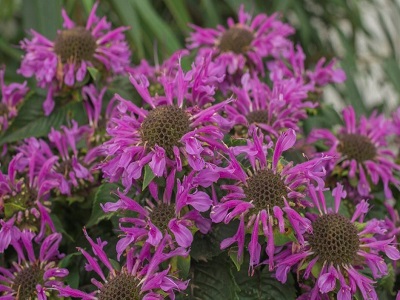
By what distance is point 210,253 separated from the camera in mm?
607

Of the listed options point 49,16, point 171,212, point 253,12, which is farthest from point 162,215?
point 253,12

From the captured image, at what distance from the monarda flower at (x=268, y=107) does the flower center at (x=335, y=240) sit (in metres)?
0.14

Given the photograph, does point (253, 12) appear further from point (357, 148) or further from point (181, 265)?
point (181, 265)

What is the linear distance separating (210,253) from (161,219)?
61 millimetres

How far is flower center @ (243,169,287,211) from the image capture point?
578 millimetres

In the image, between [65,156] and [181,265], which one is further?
[65,156]

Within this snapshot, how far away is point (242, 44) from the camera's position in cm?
85

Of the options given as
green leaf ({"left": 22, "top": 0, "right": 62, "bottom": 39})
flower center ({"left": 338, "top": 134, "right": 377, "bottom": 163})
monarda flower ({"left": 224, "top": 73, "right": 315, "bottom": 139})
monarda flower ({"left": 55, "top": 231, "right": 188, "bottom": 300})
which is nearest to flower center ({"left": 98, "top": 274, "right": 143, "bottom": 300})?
monarda flower ({"left": 55, "top": 231, "right": 188, "bottom": 300})

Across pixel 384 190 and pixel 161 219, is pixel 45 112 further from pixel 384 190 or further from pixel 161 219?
pixel 384 190

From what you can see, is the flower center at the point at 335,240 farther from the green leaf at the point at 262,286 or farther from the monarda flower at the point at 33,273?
the monarda flower at the point at 33,273

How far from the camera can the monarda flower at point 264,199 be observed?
56cm

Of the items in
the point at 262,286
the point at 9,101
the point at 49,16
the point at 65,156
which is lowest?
the point at 262,286

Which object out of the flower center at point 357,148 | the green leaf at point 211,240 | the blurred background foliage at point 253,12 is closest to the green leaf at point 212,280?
the green leaf at point 211,240

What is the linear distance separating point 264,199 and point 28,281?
270mm
